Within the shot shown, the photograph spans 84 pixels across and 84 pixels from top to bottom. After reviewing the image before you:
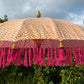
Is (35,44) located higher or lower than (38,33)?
lower

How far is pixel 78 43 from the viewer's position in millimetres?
2598

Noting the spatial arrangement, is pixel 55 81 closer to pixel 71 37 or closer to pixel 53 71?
pixel 53 71

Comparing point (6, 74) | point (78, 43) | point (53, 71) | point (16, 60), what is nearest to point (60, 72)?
point (53, 71)

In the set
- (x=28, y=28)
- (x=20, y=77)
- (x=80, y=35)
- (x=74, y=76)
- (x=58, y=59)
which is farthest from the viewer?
(x=20, y=77)

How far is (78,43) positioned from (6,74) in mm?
4564

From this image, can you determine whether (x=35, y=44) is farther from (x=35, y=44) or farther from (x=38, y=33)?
(x=38, y=33)

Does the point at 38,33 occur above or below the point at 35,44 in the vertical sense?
above

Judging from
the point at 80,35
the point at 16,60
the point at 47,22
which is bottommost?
the point at 16,60

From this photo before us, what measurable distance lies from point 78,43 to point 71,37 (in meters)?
0.28

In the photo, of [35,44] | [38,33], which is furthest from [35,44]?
[38,33]

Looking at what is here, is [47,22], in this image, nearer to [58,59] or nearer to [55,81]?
[58,59]

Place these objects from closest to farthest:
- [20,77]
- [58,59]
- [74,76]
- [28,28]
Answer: [58,59]
[28,28]
[74,76]
[20,77]

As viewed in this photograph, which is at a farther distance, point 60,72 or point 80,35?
point 60,72

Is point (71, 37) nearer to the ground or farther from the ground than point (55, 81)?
farther from the ground
